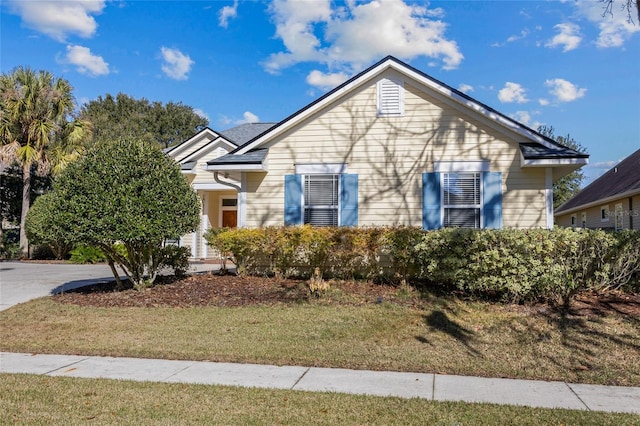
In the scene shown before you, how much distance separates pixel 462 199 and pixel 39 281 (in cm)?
1111

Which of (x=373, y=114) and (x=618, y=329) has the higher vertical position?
(x=373, y=114)

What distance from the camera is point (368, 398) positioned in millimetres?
4422

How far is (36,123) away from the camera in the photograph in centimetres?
1936

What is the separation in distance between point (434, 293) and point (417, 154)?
373cm

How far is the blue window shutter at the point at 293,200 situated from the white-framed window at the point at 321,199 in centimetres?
13

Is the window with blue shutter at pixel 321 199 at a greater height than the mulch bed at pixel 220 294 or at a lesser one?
greater

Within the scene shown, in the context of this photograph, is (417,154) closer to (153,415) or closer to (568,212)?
(153,415)

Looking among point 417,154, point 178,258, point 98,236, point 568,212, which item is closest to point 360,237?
point 417,154

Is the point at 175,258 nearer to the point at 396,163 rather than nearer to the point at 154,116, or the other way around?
the point at 396,163

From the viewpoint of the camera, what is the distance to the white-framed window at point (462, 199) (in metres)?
10.6

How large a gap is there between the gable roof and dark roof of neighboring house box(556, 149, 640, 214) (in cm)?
1114

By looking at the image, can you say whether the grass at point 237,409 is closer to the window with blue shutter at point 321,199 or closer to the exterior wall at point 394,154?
the window with blue shutter at point 321,199

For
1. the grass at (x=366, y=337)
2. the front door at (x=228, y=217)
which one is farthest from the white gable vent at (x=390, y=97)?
the front door at (x=228, y=217)

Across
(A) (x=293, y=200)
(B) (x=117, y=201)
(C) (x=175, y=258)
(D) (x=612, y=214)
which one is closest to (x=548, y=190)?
(A) (x=293, y=200)
